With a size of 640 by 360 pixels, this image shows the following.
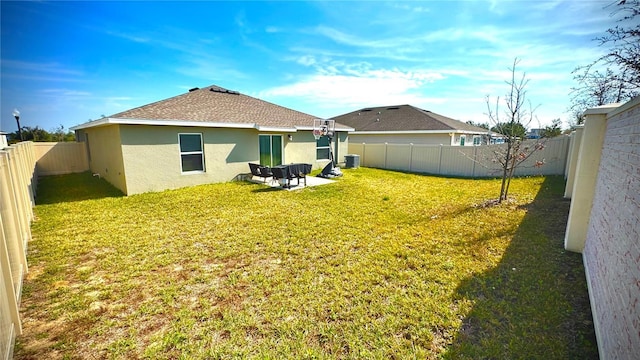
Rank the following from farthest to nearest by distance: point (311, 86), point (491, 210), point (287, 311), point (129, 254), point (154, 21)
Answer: point (311, 86), point (154, 21), point (491, 210), point (129, 254), point (287, 311)

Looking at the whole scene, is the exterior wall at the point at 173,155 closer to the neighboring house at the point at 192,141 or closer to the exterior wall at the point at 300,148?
the neighboring house at the point at 192,141

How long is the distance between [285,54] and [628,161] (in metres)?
15.0

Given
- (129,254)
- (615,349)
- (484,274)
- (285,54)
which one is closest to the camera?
(615,349)

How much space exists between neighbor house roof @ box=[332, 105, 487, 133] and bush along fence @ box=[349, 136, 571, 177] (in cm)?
375

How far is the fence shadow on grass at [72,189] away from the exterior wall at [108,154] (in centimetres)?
34

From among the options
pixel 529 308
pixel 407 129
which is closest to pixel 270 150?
pixel 407 129

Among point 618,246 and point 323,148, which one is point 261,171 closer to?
point 323,148

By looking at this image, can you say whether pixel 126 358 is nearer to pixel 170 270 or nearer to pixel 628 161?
pixel 170 270

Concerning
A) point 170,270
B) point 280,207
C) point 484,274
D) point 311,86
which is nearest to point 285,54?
point 311,86

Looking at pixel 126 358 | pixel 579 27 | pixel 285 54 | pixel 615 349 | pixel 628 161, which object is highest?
pixel 285 54

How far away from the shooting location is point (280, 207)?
775 centimetres

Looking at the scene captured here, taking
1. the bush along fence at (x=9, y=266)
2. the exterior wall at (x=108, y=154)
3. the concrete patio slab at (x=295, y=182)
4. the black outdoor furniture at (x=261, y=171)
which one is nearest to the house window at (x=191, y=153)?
the exterior wall at (x=108, y=154)

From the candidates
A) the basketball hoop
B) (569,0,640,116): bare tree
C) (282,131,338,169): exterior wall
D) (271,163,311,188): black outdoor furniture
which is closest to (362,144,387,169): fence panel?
the basketball hoop

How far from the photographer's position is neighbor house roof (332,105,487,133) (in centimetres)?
1920
